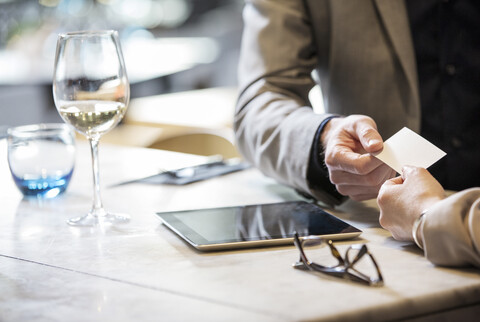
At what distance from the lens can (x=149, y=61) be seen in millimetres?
6867

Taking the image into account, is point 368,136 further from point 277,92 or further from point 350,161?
point 277,92

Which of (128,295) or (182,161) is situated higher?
(128,295)

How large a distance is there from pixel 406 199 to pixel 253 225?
217 mm

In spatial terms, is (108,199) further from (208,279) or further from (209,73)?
(209,73)

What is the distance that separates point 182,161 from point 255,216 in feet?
2.02

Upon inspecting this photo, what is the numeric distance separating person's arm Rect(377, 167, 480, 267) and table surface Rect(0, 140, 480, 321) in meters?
0.02

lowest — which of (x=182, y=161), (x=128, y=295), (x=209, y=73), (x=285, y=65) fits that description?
(x=209, y=73)

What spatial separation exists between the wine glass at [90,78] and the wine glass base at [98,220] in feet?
0.49

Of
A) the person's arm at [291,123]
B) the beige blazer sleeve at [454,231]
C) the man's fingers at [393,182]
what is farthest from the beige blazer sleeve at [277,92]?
the beige blazer sleeve at [454,231]

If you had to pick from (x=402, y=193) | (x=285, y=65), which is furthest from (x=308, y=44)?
(x=402, y=193)

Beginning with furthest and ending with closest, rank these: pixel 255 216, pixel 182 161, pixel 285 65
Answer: pixel 182 161, pixel 285 65, pixel 255 216

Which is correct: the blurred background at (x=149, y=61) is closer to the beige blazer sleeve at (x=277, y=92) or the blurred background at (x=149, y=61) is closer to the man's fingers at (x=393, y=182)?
the beige blazer sleeve at (x=277, y=92)

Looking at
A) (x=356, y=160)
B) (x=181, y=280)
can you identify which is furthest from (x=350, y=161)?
(x=181, y=280)

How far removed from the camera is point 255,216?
104cm
